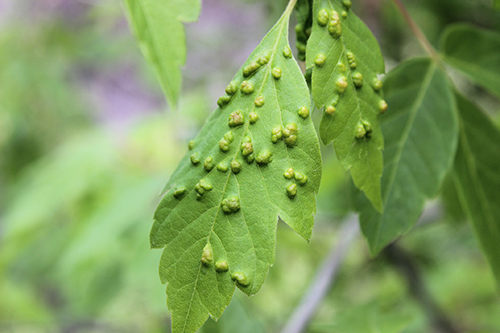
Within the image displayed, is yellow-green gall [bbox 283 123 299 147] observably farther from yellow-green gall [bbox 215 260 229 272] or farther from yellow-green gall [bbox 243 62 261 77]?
yellow-green gall [bbox 215 260 229 272]

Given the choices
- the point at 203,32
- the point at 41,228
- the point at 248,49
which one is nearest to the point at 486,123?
the point at 41,228

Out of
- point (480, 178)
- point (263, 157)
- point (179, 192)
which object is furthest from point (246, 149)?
point (480, 178)

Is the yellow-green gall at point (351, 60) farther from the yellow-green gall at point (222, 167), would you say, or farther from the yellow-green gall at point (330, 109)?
the yellow-green gall at point (222, 167)

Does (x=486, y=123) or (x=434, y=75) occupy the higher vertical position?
(x=434, y=75)

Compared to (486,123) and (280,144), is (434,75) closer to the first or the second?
(486,123)

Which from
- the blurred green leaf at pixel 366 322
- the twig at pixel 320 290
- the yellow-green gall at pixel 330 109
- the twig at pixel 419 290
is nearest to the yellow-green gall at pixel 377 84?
the yellow-green gall at pixel 330 109

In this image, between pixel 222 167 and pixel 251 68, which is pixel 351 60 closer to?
pixel 251 68

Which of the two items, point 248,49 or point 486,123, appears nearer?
point 486,123

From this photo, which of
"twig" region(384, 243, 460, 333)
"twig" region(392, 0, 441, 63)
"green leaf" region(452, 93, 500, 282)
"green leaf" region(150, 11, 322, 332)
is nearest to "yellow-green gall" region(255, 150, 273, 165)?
"green leaf" region(150, 11, 322, 332)
